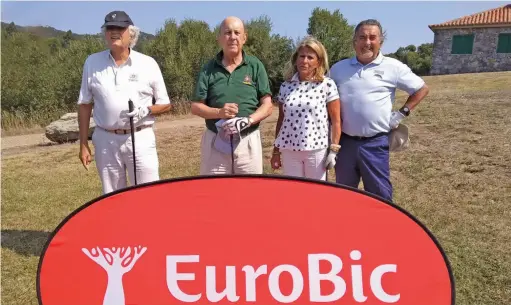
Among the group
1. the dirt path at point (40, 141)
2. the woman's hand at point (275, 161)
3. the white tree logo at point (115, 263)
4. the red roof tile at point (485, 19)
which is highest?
the red roof tile at point (485, 19)

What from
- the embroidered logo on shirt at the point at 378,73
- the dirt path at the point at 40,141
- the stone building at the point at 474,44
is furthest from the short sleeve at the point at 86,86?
the stone building at the point at 474,44

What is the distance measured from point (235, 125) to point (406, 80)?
118 centimetres

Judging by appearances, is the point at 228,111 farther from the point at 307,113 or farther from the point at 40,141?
the point at 40,141

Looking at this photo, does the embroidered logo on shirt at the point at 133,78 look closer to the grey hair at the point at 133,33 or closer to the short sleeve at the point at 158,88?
the short sleeve at the point at 158,88

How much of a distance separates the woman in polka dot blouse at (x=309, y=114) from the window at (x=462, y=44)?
26.9 m

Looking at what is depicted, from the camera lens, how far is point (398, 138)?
3.10 metres

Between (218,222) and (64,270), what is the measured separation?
30.0 inches

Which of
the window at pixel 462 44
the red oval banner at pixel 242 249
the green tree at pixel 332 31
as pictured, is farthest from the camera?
the window at pixel 462 44

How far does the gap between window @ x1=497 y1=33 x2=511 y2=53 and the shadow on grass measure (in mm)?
27189

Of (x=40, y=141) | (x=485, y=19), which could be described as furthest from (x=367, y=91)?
(x=485, y=19)

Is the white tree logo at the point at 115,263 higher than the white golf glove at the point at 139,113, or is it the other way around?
the white golf glove at the point at 139,113

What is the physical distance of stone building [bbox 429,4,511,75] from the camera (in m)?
25.6

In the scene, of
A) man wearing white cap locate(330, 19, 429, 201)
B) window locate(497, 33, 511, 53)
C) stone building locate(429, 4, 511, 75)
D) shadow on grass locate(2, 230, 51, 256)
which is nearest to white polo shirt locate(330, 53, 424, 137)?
man wearing white cap locate(330, 19, 429, 201)

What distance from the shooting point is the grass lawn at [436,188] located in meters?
3.53
